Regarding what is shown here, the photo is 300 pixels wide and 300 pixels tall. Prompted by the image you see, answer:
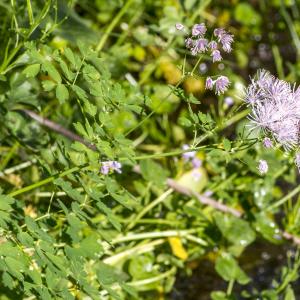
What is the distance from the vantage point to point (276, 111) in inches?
44.3

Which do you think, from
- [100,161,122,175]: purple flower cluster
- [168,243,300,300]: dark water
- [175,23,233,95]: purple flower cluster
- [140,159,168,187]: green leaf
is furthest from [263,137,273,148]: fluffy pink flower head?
[168,243,300,300]: dark water

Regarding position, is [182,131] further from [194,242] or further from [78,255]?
[78,255]

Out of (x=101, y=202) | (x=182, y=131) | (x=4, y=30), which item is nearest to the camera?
(x=101, y=202)

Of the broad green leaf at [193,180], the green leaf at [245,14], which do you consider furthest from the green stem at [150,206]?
the green leaf at [245,14]

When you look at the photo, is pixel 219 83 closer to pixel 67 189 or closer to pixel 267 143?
pixel 267 143

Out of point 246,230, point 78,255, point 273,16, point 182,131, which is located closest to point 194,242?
point 246,230

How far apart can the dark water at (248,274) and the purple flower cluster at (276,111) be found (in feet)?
3.41

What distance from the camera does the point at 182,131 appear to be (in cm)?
237

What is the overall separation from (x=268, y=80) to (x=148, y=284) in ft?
2.97

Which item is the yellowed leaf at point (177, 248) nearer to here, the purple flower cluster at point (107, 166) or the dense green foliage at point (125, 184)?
the dense green foliage at point (125, 184)

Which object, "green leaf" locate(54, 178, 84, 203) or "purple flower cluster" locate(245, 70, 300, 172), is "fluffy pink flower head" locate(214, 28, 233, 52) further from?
"green leaf" locate(54, 178, 84, 203)

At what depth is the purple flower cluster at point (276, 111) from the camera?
1122mm

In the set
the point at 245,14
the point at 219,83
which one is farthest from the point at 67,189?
the point at 245,14

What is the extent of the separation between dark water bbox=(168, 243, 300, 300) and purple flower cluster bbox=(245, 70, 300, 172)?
3.41 feet
